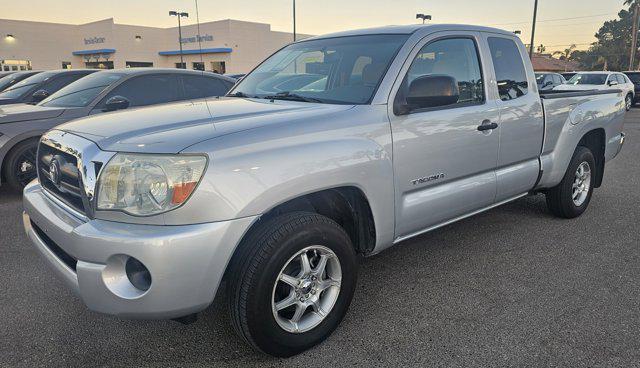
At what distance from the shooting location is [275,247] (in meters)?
2.34

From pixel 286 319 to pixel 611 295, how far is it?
7.55ft

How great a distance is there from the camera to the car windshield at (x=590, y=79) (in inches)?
746

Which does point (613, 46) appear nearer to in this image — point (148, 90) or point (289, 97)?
point (148, 90)

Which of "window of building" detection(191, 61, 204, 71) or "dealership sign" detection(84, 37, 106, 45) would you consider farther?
"window of building" detection(191, 61, 204, 71)

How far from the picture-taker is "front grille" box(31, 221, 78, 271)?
234cm

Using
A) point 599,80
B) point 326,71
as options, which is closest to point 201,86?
point 326,71

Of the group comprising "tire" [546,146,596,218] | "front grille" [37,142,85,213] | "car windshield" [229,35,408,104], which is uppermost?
"car windshield" [229,35,408,104]

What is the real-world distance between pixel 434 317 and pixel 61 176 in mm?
2366

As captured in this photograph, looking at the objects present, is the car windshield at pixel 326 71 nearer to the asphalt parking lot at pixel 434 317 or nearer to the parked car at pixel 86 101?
the asphalt parking lot at pixel 434 317

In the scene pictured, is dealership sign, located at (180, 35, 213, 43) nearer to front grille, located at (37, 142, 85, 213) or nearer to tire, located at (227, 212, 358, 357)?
front grille, located at (37, 142, 85, 213)

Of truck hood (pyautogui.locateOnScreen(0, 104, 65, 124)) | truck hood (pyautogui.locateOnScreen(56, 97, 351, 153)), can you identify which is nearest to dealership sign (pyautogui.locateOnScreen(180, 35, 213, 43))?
truck hood (pyautogui.locateOnScreen(0, 104, 65, 124))

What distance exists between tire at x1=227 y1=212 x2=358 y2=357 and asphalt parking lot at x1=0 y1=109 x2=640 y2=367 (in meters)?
0.15

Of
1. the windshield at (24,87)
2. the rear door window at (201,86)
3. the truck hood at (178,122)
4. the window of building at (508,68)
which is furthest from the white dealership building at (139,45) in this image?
the truck hood at (178,122)

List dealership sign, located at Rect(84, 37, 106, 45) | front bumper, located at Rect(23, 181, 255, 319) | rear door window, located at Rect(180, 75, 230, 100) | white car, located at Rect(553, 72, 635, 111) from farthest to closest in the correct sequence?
dealership sign, located at Rect(84, 37, 106, 45) < white car, located at Rect(553, 72, 635, 111) < rear door window, located at Rect(180, 75, 230, 100) < front bumper, located at Rect(23, 181, 255, 319)
